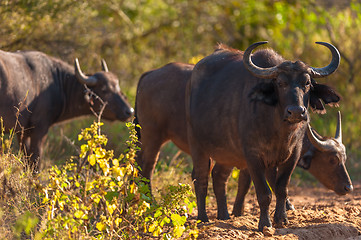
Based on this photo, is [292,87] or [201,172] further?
[201,172]

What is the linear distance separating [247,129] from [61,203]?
7.07 feet

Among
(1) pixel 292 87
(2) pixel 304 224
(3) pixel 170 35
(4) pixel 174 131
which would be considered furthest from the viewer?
(3) pixel 170 35

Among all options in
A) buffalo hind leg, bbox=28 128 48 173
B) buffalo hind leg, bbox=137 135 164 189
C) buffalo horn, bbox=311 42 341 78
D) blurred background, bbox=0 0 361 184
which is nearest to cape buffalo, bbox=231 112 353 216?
buffalo horn, bbox=311 42 341 78

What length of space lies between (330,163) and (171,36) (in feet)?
A: 29.0

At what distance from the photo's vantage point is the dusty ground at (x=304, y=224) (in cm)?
536

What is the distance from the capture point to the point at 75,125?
33.7 ft

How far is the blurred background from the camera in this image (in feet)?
32.5

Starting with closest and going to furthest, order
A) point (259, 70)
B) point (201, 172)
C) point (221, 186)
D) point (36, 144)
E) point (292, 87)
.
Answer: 1. point (292, 87)
2. point (259, 70)
3. point (201, 172)
4. point (221, 186)
5. point (36, 144)

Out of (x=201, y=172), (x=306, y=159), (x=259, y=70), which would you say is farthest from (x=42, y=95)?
(x=259, y=70)

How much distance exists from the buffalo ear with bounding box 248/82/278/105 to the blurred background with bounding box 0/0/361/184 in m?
2.99

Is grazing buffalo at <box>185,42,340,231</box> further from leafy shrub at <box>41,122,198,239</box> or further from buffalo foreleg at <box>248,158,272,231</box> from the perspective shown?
leafy shrub at <box>41,122,198,239</box>

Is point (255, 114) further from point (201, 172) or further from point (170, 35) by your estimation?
point (170, 35)

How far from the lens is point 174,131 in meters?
7.41

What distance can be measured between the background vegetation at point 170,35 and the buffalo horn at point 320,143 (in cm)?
195
